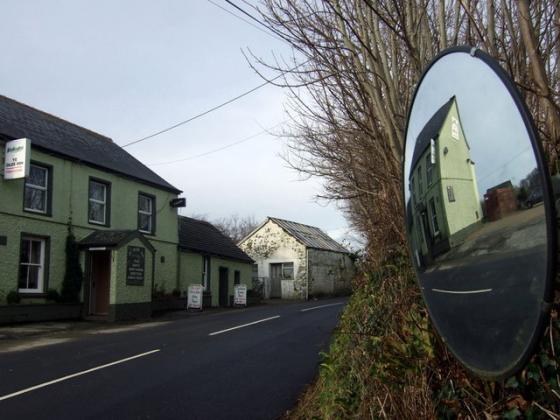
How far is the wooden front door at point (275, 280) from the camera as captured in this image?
137ft

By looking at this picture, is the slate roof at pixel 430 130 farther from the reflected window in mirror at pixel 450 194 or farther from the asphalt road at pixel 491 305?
the asphalt road at pixel 491 305

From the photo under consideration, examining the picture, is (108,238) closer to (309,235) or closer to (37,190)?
(37,190)

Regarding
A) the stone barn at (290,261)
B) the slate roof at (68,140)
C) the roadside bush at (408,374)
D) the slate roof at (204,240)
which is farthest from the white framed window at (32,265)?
the stone barn at (290,261)

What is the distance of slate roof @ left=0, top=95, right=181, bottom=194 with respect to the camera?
18484mm

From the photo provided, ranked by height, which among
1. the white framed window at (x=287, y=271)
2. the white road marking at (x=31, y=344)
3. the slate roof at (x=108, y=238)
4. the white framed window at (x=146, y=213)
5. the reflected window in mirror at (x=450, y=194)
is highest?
the white framed window at (x=146, y=213)

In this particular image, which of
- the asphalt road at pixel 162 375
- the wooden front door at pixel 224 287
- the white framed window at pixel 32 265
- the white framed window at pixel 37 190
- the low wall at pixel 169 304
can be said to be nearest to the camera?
the asphalt road at pixel 162 375

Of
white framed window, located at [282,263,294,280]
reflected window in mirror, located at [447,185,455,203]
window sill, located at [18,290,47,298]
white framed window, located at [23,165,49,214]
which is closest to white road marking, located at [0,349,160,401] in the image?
reflected window in mirror, located at [447,185,455,203]

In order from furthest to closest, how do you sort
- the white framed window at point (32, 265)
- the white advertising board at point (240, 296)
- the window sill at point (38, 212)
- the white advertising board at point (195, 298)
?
the white advertising board at point (240, 296)
the white advertising board at point (195, 298)
the window sill at point (38, 212)
the white framed window at point (32, 265)

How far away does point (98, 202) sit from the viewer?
21078 mm

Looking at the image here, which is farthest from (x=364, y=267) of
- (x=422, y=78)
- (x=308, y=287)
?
(x=308, y=287)

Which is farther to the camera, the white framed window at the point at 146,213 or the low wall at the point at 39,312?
the white framed window at the point at 146,213

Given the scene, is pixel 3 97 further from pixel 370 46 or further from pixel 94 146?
pixel 370 46

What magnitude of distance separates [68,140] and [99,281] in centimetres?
572

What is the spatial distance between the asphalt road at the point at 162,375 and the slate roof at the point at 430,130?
474 centimetres
